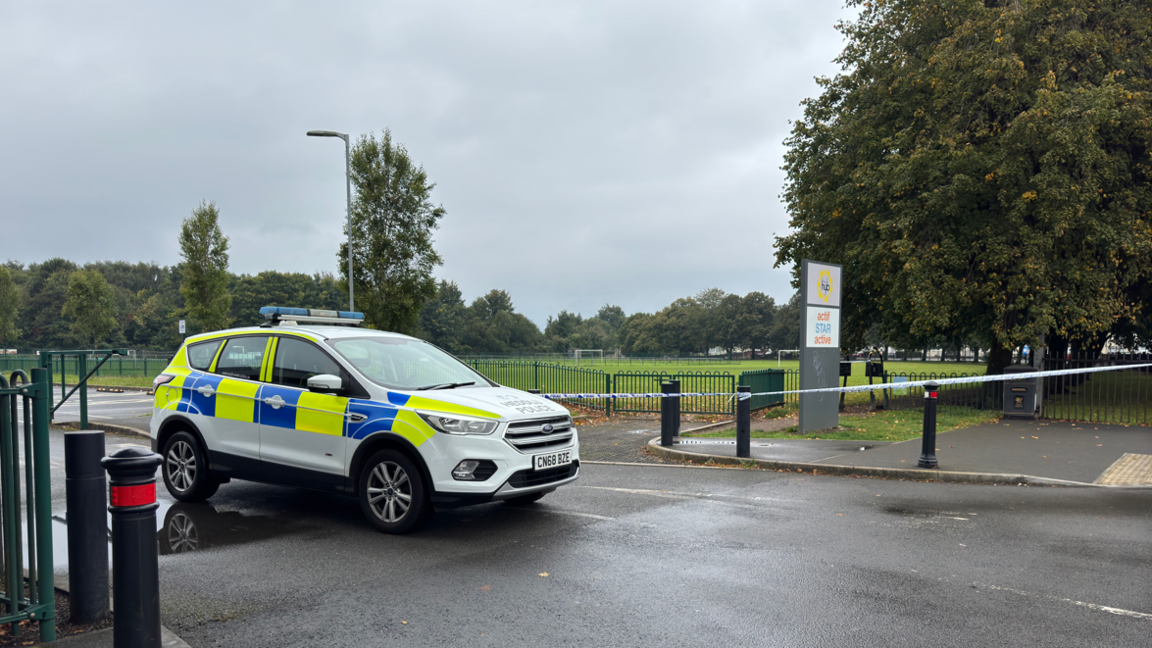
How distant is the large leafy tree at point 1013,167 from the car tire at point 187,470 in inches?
599

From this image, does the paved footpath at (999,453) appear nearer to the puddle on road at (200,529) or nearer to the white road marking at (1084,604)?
the white road marking at (1084,604)

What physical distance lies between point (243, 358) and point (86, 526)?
3.67 meters

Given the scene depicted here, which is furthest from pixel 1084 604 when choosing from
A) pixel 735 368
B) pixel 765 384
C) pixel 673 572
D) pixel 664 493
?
pixel 735 368

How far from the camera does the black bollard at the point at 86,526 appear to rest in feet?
13.3

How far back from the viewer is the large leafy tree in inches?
637

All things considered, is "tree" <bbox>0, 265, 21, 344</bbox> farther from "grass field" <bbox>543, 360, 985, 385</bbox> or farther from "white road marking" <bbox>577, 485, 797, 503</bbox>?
"white road marking" <bbox>577, 485, 797, 503</bbox>

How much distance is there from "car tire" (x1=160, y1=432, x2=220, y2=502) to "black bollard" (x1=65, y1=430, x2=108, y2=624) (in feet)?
11.7

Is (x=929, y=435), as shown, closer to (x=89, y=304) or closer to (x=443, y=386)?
(x=443, y=386)

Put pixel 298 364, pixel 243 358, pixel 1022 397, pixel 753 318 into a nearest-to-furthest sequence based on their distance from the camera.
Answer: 1. pixel 298 364
2. pixel 243 358
3. pixel 1022 397
4. pixel 753 318

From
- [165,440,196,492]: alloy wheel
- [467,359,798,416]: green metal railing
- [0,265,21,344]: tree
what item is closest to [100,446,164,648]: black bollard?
[165,440,196,492]: alloy wheel

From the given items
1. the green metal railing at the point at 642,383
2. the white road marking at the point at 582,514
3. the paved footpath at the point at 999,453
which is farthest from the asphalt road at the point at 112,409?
the paved footpath at the point at 999,453

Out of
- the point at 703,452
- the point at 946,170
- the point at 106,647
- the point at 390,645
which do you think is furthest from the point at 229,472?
the point at 946,170

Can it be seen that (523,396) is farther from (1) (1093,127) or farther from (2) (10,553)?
(1) (1093,127)

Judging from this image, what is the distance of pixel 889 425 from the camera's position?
15.3 metres
